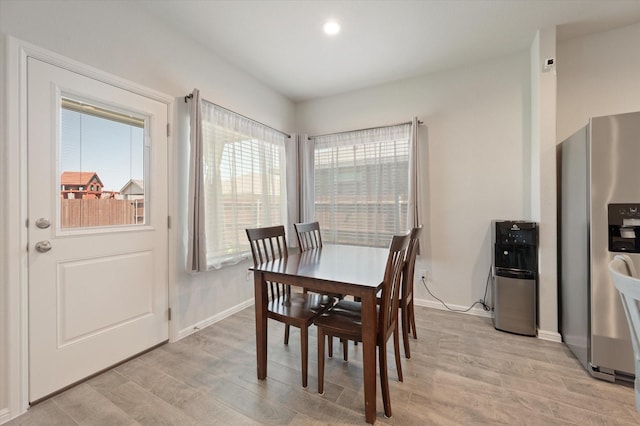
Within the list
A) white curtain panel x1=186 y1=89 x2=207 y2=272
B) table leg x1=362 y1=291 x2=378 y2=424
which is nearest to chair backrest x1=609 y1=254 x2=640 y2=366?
table leg x1=362 y1=291 x2=378 y2=424

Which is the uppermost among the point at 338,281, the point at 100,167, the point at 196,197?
the point at 100,167

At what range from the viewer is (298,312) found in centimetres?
185

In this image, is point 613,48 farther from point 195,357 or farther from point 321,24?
point 195,357

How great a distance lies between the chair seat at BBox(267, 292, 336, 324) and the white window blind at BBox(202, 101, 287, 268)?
1.03 metres

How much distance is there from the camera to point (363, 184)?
3.54 meters

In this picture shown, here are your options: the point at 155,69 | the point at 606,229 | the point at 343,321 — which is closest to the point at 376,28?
the point at 155,69

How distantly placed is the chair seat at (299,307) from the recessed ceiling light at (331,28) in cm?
232

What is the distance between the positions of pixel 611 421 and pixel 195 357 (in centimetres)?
266

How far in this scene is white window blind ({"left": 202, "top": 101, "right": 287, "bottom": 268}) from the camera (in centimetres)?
267

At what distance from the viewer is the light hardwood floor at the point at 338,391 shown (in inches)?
59.0

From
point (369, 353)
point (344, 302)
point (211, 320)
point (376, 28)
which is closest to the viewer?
point (369, 353)

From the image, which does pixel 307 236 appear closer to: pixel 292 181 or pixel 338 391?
pixel 292 181

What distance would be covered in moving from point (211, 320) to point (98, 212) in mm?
1449

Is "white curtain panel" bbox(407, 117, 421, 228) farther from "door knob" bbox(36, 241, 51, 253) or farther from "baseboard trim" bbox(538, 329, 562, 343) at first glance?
"door knob" bbox(36, 241, 51, 253)
